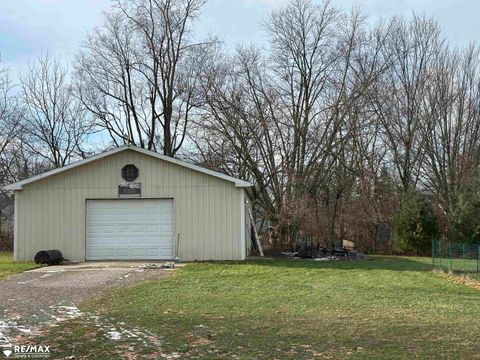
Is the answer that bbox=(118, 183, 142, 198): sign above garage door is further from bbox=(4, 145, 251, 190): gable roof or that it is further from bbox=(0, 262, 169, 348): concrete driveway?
bbox=(0, 262, 169, 348): concrete driveway

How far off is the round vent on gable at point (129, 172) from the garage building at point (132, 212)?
0.11ft

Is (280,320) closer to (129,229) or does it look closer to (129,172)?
(129,229)

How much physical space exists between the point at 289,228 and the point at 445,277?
13555 millimetres

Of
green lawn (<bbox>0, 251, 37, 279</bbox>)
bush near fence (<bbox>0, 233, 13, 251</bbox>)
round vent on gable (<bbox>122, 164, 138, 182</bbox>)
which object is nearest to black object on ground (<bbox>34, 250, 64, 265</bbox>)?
green lawn (<bbox>0, 251, 37, 279</bbox>)

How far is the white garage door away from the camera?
18.8 m

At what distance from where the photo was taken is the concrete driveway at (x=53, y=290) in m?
8.06

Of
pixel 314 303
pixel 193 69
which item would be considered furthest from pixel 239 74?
pixel 314 303

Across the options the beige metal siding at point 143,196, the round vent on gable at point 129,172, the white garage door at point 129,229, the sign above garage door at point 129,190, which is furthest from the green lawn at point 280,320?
the round vent on gable at point 129,172

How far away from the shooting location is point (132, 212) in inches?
747

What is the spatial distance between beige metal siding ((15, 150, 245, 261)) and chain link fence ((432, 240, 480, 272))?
270 inches

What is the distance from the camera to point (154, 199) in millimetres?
18922

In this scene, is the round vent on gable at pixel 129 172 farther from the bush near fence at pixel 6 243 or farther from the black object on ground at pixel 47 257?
the bush near fence at pixel 6 243

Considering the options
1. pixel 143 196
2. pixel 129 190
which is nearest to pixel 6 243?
pixel 129 190

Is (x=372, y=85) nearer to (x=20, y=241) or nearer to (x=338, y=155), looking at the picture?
(x=338, y=155)
